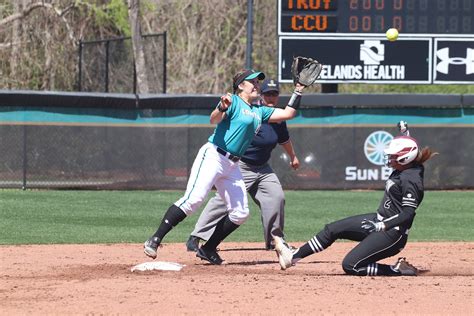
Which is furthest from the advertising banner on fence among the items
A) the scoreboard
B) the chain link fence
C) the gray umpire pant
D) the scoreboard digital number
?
the gray umpire pant

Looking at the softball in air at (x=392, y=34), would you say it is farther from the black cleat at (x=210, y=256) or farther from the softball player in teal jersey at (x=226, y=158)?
the black cleat at (x=210, y=256)

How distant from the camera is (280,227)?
9078 mm

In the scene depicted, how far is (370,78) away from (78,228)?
7079mm

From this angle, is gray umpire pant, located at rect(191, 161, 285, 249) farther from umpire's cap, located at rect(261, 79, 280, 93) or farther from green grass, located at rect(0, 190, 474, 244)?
green grass, located at rect(0, 190, 474, 244)

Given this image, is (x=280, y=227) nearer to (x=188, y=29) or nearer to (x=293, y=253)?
(x=293, y=253)

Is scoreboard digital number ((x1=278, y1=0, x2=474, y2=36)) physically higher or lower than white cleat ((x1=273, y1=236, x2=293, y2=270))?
higher

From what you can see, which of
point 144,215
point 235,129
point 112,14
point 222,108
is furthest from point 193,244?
point 112,14

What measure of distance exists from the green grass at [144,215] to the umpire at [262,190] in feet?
5.61

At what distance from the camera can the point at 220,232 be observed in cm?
838

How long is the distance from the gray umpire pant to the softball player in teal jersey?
2.67 ft

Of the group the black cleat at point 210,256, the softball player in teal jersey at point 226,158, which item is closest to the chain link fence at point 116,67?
the black cleat at point 210,256

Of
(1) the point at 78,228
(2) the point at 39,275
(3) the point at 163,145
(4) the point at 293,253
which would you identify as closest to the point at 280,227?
(4) the point at 293,253

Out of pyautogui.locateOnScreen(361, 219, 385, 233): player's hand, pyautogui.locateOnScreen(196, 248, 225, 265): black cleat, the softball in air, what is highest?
the softball in air

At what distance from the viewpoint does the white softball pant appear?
305 inches
